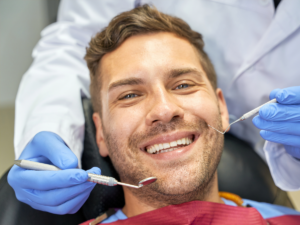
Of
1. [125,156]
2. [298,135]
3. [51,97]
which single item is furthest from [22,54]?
[298,135]

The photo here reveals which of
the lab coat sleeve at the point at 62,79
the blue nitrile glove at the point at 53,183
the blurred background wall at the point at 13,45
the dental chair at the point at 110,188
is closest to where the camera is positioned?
the blue nitrile glove at the point at 53,183

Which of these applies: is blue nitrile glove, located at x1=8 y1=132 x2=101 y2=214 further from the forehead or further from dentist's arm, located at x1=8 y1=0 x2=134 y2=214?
the forehead

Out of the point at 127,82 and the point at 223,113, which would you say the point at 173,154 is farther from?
the point at 223,113

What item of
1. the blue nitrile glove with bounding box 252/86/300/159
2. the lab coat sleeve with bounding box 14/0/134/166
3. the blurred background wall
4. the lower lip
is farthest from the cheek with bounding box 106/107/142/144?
the blurred background wall

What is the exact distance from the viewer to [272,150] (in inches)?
44.8

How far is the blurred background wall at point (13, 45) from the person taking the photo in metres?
1.68

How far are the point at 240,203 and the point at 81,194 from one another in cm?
70

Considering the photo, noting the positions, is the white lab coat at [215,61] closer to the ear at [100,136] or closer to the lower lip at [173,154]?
the ear at [100,136]

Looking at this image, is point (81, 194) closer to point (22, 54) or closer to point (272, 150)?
point (272, 150)

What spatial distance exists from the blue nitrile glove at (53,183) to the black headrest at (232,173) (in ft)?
0.69

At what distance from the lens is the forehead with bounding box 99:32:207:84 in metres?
0.95

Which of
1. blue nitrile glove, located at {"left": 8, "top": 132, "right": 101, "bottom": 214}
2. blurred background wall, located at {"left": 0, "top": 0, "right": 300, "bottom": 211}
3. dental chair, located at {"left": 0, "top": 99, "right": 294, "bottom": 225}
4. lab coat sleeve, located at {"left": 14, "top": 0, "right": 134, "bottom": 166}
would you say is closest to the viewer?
blue nitrile glove, located at {"left": 8, "top": 132, "right": 101, "bottom": 214}

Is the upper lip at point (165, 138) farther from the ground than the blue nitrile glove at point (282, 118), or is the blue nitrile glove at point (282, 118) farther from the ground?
the blue nitrile glove at point (282, 118)

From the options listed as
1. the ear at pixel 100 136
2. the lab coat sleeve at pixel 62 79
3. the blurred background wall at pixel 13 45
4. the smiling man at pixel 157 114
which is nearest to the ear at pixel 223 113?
the smiling man at pixel 157 114
